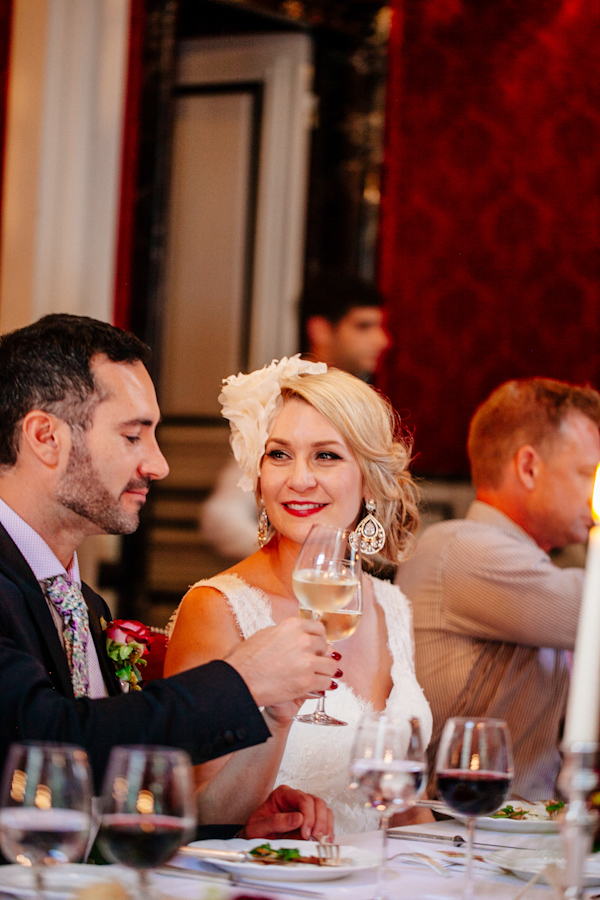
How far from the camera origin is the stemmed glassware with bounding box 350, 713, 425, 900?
1313 mm

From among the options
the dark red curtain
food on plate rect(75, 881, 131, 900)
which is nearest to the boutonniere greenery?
food on plate rect(75, 881, 131, 900)

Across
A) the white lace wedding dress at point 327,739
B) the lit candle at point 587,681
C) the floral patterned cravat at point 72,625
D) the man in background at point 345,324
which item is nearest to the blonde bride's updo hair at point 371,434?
the white lace wedding dress at point 327,739

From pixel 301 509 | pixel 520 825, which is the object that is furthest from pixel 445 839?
pixel 301 509

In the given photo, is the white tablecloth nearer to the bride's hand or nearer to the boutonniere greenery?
the bride's hand

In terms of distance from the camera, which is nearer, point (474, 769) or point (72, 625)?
point (474, 769)

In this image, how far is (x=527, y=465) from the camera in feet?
10.7

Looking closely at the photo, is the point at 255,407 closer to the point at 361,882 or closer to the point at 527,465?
the point at 527,465

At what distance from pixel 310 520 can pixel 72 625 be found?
0.66 m

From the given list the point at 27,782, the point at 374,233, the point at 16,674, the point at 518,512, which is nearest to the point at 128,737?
the point at 16,674

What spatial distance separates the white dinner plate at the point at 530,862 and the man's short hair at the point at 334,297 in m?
3.20

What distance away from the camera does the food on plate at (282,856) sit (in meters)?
1.45

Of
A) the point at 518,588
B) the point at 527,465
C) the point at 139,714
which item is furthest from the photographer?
the point at 527,465

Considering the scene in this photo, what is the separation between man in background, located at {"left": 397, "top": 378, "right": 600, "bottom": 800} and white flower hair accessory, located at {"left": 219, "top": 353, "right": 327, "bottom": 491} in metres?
0.80

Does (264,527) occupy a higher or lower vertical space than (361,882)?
higher
